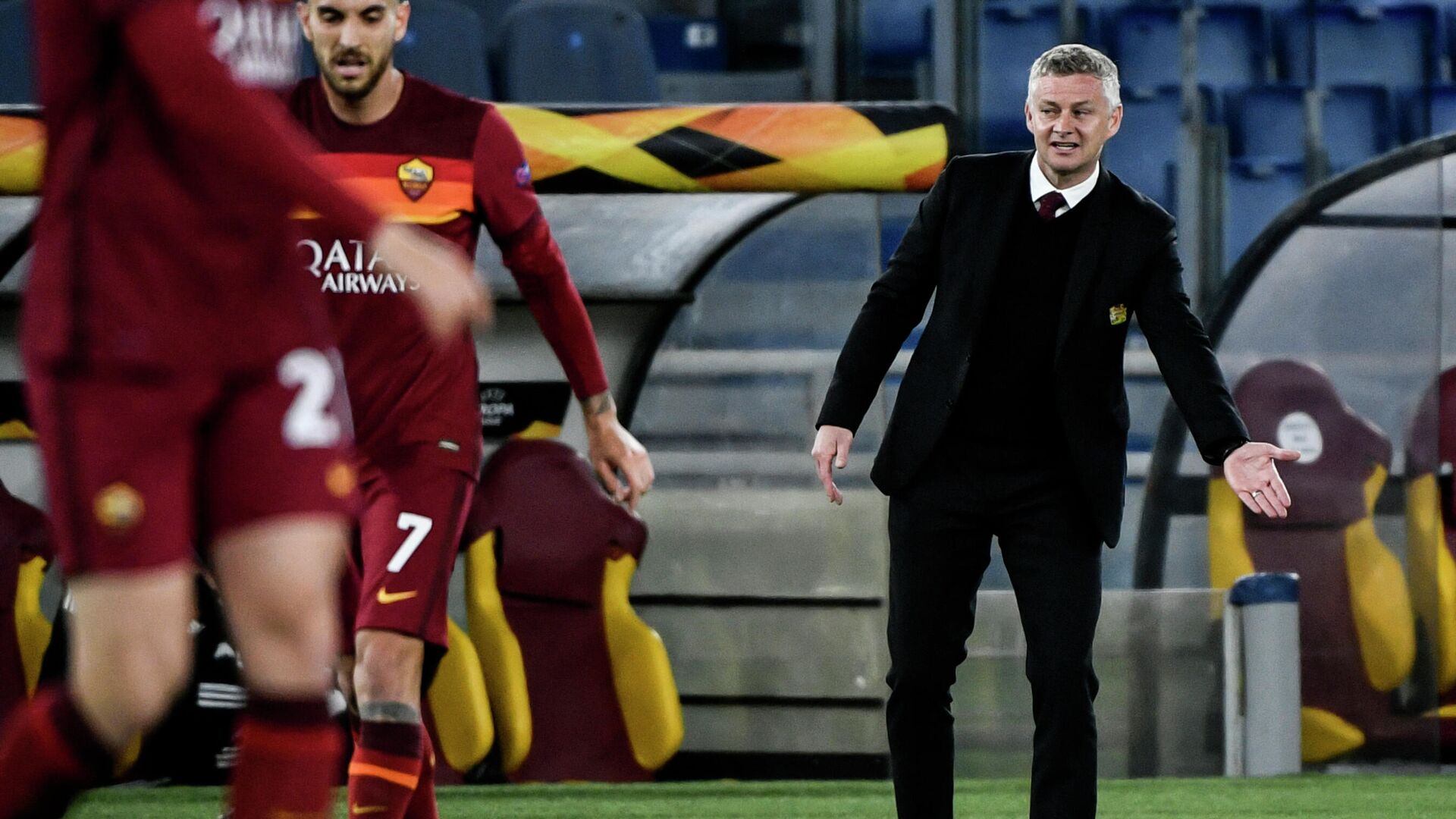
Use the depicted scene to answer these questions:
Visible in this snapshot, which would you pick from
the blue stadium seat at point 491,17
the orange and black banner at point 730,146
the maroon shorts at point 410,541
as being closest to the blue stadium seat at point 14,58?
the blue stadium seat at point 491,17

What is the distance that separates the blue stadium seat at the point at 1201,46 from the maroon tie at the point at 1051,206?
5.25 m

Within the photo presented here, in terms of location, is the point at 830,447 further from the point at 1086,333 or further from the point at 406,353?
the point at 406,353

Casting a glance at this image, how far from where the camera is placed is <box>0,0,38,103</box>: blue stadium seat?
20.0 ft

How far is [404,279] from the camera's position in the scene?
299 cm

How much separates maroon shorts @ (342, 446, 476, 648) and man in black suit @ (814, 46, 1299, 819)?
24.7 inches

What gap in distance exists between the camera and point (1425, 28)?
27.8 feet

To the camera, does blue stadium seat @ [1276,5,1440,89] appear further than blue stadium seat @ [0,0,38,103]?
Yes

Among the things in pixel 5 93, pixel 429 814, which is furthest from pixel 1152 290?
pixel 5 93

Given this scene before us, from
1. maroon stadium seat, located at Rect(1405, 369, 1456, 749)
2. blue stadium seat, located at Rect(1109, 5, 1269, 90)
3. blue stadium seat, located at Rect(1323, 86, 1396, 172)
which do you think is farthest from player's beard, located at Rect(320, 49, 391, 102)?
blue stadium seat, located at Rect(1323, 86, 1396, 172)

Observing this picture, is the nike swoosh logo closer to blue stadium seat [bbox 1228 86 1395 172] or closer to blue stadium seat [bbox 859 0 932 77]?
blue stadium seat [bbox 859 0 932 77]

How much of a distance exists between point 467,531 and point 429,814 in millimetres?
2120

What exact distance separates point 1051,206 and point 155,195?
167 cm

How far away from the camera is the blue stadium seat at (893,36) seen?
6.99m

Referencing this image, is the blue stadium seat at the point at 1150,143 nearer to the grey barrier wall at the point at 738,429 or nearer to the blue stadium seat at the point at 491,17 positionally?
the blue stadium seat at the point at 491,17
